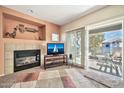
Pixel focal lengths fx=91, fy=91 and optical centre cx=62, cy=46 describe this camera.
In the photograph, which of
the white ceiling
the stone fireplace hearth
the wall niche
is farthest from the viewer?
the wall niche

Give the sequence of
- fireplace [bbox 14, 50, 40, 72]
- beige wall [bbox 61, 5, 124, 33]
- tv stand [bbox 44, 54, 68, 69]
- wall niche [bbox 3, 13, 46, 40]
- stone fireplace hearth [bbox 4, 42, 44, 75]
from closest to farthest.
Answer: beige wall [bbox 61, 5, 124, 33], stone fireplace hearth [bbox 4, 42, 44, 75], wall niche [bbox 3, 13, 46, 40], fireplace [bbox 14, 50, 40, 72], tv stand [bbox 44, 54, 68, 69]

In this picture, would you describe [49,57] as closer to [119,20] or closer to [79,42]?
[79,42]

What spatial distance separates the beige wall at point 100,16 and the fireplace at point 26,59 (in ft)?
8.41

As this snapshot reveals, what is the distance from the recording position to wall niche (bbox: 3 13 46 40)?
12.7 ft

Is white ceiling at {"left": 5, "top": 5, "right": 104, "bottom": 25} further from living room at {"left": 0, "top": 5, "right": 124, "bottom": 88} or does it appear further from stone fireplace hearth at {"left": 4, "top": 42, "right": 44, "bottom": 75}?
A: stone fireplace hearth at {"left": 4, "top": 42, "right": 44, "bottom": 75}

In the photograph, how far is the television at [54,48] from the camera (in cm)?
491

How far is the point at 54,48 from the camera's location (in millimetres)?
5059

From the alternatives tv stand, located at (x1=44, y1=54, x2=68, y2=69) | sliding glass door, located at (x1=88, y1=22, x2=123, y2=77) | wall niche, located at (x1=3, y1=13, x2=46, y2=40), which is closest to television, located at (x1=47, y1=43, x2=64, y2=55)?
tv stand, located at (x1=44, y1=54, x2=68, y2=69)

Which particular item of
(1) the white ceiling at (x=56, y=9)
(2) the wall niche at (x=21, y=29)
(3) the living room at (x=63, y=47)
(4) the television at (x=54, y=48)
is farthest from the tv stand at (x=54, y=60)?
(1) the white ceiling at (x=56, y=9)

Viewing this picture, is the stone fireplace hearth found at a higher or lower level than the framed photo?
lower

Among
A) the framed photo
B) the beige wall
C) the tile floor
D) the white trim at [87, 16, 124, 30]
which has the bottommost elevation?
the tile floor

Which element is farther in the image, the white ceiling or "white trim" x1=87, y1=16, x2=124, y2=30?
the white ceiling

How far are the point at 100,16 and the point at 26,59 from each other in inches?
149

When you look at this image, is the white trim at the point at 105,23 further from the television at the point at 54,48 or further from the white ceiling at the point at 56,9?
the television at the point at 54,48
